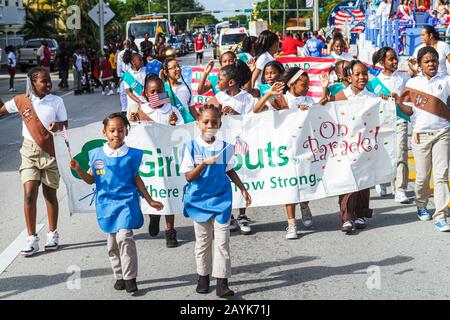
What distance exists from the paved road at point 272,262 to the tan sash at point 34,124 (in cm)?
104

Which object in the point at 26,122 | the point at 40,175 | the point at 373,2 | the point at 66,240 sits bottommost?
the point at 66,240

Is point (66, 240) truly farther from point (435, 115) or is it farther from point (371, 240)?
point (435, 115)

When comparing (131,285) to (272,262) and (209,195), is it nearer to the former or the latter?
(209,195)

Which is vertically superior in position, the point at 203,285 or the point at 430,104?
the point at 430,104

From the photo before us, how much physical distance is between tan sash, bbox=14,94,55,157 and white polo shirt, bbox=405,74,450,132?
12.0 ft

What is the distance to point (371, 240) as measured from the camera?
24.7 feet

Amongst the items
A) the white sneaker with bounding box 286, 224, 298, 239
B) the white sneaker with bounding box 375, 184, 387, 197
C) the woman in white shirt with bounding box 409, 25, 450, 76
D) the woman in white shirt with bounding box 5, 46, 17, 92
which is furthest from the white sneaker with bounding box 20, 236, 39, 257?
the woman in white shirt with bounding box 5, 46, 17, 92

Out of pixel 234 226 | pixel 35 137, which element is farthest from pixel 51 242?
pixel 234 226

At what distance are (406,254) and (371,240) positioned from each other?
599 millimetres

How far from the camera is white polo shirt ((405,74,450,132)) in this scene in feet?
25.8

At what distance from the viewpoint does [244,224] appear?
8102 millimetres

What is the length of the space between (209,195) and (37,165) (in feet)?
7.11

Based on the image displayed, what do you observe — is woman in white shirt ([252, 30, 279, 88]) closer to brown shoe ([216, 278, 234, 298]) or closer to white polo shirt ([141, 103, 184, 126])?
white polo shirt ([141, 103, 184, 126])
